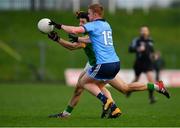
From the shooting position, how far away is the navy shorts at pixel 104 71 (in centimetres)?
1456

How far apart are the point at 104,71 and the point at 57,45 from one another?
29321mm

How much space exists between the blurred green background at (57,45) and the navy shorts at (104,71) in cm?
2551

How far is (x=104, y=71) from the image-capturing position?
1456cm

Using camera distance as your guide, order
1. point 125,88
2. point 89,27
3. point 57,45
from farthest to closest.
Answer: point 57,45 < point 125,88 < point 89,27

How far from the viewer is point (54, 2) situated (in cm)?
5138

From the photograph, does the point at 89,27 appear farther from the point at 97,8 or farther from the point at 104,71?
the point at 104,71

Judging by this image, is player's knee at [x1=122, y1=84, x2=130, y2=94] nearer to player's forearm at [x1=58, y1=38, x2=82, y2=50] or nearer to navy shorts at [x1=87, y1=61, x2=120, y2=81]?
navy shorts at [x1=87, y1=61, x2=120, y2=81]

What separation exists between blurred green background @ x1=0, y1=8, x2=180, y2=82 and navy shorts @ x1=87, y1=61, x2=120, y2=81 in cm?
2551

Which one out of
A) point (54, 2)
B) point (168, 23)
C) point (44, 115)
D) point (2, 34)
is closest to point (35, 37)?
point (2, 34)

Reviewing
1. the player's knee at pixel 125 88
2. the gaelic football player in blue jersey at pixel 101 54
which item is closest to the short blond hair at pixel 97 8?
the gaelic football player in blue jersey at pixel 101 54

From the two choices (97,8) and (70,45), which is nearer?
(97,8)

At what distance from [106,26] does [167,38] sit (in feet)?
109

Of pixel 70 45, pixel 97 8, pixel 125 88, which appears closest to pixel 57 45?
pixel 70 45

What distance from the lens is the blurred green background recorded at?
Answer: 4128 centimetres
